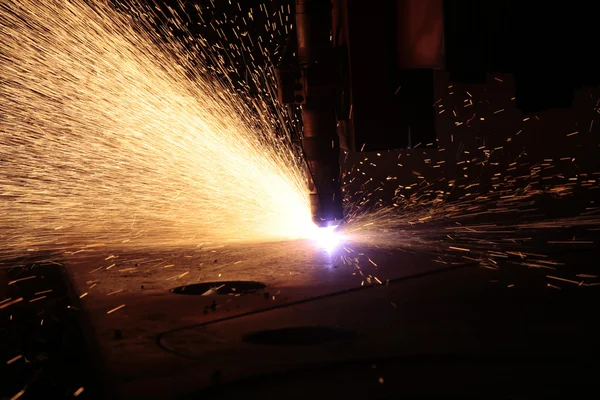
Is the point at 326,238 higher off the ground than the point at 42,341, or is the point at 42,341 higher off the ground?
the point at 326,238

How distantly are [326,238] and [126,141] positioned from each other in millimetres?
A: 3245

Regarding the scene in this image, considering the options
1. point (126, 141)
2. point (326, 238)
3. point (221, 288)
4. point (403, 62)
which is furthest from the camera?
point (126, 141)

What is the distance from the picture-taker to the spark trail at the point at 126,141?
6.63 m

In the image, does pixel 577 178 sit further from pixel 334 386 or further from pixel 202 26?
pixel 334 386

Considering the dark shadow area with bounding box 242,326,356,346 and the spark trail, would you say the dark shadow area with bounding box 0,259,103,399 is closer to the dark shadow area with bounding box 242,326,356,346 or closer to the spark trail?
the dark shadow area with bounding box 242,326,356,346

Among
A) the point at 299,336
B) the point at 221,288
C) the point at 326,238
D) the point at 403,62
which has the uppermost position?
the point at 403,62

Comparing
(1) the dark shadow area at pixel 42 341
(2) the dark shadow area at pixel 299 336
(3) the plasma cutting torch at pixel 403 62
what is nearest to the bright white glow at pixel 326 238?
(3) the plasma cutting torch at pixel 403 62

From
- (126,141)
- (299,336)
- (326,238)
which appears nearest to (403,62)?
(299,336)

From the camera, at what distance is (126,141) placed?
8.60 meters

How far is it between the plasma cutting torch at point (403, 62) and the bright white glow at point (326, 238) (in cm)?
122

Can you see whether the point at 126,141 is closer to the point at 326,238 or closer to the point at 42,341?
the point at 326,238

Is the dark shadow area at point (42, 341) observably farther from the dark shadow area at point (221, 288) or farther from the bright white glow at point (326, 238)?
the bright white glow at point (326, 238)

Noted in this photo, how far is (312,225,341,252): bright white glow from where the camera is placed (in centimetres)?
576

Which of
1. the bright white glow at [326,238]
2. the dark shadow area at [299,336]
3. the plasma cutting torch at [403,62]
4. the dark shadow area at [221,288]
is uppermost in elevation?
the plasma cutting torch at [403,62]
